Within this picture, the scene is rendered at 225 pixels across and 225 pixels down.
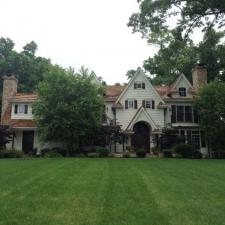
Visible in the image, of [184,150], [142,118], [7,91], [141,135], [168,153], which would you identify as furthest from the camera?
[7,91]

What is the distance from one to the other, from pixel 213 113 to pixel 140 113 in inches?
264

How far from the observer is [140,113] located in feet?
98.9

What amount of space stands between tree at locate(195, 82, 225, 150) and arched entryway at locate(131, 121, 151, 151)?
5.29 meters

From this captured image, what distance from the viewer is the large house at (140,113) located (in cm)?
3034

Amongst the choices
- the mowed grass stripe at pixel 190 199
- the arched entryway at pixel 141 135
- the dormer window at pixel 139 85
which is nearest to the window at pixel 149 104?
the dormer window at pixel 139 85

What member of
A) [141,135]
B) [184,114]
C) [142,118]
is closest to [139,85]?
[142,118]

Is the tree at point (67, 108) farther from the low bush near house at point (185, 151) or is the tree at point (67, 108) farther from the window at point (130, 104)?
the low bush near house at point (185, 151)

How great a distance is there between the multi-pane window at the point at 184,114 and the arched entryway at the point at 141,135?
115 inches

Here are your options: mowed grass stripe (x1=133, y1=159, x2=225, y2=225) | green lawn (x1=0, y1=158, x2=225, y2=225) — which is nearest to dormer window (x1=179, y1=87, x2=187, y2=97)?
mowed grass stripe (x1=133, y1=159, x2=225, y2=225)

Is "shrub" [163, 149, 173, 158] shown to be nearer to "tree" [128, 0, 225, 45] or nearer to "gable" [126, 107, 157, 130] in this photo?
"gable" [126, 107, 157, 130]

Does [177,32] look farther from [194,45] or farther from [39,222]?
[39,222]

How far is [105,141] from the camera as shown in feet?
96.9

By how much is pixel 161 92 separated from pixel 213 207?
27.8m

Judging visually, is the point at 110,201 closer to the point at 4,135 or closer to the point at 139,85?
the point at 4,135
